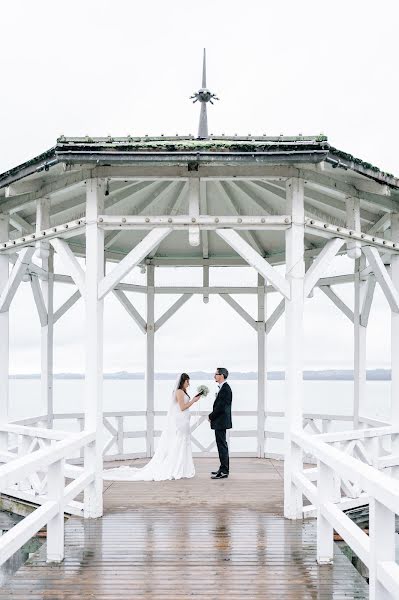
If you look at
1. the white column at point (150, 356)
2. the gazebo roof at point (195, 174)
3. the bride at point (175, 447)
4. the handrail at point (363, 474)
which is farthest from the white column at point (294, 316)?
the white column at point (150, 356)

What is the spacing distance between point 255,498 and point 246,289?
15.5 feet

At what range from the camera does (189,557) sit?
18.3ft

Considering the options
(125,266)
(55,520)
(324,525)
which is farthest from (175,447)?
(324,525)

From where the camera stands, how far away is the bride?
9.41 meters

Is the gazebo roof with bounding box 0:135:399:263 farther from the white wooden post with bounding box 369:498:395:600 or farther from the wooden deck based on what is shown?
the white wooden post with bounding box 369:498:395:600

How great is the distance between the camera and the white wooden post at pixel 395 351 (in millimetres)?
8445

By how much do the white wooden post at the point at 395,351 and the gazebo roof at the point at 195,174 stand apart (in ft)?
1.01

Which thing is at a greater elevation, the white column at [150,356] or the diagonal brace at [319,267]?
the diagonal brace at [319,267]

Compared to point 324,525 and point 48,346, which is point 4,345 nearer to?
point 48,346

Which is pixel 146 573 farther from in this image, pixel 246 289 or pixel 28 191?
pixel 246 289

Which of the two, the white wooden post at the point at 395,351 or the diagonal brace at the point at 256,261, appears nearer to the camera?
the diagonal brace at the point at 256,261

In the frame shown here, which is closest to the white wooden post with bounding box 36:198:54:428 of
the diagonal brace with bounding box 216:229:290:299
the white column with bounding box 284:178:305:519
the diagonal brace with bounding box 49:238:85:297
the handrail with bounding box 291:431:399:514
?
the diagonal brace with bounding box 49:238:85:297

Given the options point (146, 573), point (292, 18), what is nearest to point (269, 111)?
point (292, 18)

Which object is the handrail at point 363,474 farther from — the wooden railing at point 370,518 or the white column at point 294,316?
the white column at point 294,316
